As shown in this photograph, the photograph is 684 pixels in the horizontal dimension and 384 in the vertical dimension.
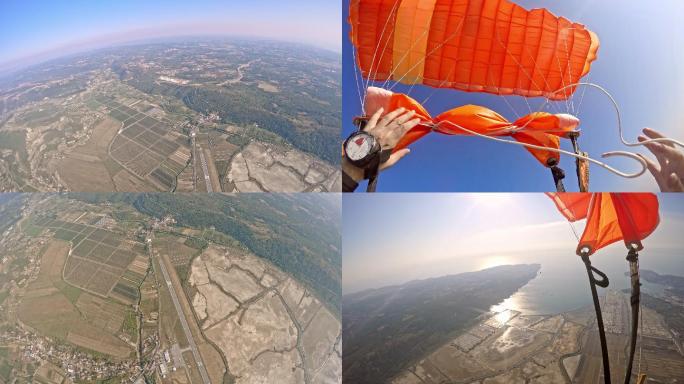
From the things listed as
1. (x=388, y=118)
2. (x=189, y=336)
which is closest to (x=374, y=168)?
(x=388, y=118)

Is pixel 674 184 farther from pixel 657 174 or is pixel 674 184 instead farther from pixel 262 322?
pixel 262 322

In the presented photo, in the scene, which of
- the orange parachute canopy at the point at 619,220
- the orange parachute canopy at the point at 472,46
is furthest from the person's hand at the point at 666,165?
the orange parachute canopy at the point at 472,46

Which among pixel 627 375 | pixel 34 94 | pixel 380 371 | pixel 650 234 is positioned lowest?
pixel 380 371

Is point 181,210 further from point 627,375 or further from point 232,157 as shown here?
point 627,375

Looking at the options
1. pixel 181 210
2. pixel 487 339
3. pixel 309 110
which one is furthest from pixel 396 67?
pixel 309 110

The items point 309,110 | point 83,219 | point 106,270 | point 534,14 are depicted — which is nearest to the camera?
point 534,14

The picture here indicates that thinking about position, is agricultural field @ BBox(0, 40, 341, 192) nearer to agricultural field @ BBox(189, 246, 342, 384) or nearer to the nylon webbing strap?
agricultural field @ BBox(189, 246, 342, 384)
